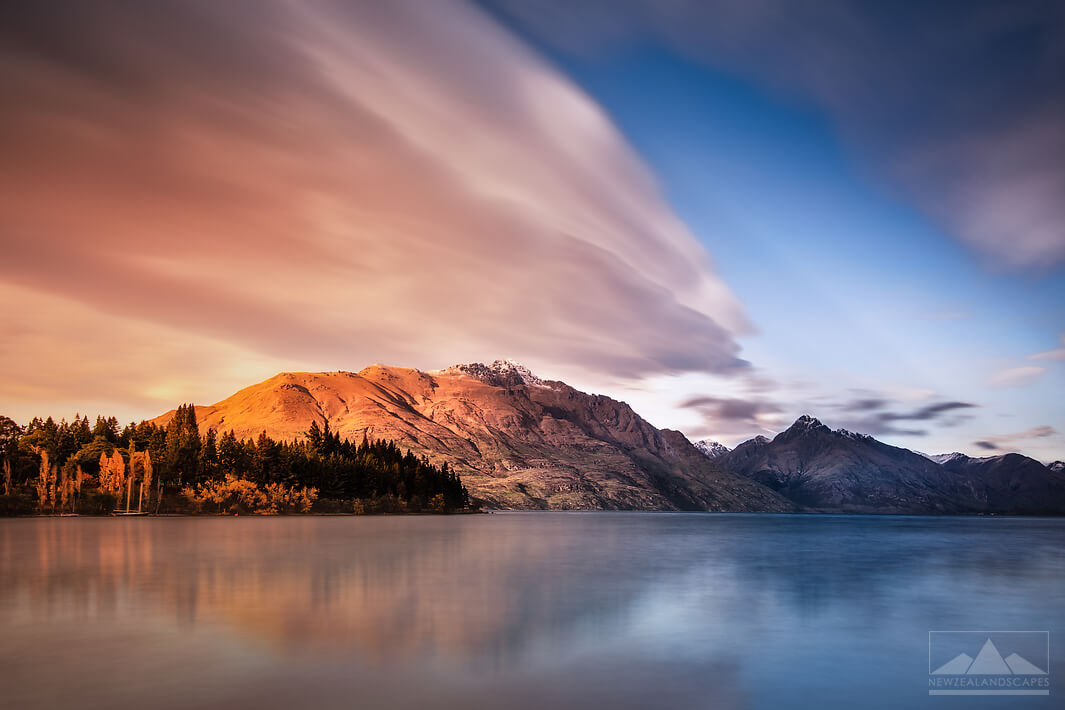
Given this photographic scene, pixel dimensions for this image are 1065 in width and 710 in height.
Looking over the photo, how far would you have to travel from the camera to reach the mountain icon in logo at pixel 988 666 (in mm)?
25438

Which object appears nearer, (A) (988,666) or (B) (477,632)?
(A) (988,666)

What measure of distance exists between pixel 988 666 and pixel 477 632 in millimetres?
20217

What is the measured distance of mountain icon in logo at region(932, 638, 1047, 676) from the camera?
83.5 feet

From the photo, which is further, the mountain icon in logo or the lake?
the mountain icon in logo

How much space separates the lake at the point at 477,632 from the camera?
69.2 ft

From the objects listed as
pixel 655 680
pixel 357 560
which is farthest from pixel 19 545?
pixel 655 680

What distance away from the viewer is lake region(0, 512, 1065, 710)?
2109 cm

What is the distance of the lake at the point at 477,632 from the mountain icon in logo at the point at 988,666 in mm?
766

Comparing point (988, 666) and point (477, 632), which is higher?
point (988, 666)

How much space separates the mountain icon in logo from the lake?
0.77 m

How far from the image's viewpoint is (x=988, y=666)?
26859 mm

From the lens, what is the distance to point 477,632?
31.5m

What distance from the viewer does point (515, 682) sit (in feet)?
73.4

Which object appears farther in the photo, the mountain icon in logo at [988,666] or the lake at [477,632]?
the mountain icon in logo at [988,666]
